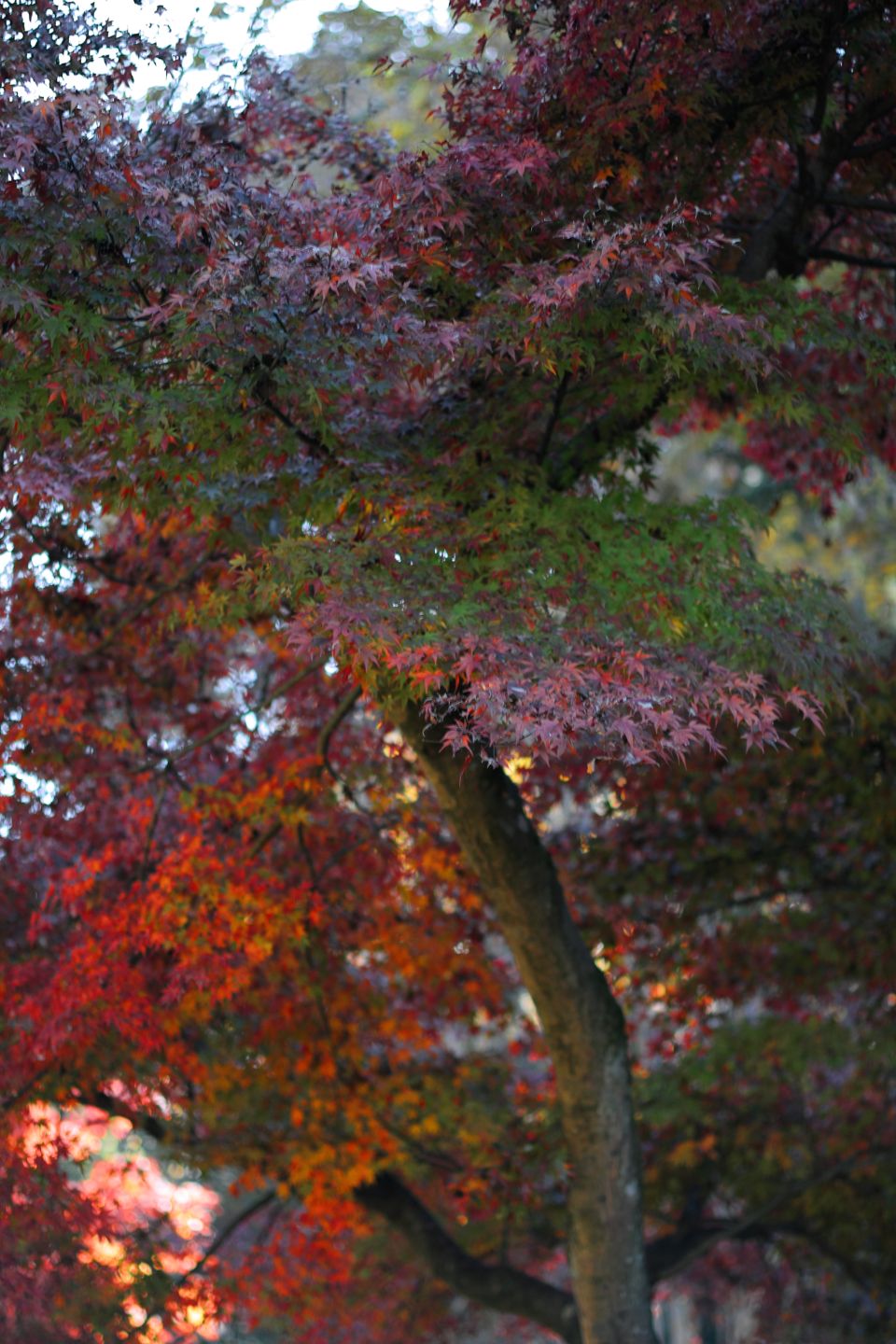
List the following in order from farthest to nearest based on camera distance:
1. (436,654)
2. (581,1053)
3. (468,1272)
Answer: (468,1272) < (581,1053) < (436,654)

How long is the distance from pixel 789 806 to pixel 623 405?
11.1 ft

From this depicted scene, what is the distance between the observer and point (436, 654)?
3.50 meters

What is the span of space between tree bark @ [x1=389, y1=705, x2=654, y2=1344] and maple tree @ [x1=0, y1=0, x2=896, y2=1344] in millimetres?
22

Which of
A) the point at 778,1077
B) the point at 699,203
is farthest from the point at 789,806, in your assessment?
the point at 699,203

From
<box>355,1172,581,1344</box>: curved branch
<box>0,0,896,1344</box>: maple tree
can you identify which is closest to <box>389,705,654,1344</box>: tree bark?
<box>0,0,896,1344</box>: maple tree

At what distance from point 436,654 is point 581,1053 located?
113 inches

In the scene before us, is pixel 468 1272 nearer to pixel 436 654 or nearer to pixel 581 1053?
pixel 581 1053

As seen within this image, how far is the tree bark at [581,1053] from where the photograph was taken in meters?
5.42

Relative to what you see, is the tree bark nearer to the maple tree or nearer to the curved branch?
the maple tree

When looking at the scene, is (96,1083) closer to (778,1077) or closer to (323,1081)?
(323,1081)

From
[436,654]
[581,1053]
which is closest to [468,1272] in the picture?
[581,1053]

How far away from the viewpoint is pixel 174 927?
5547mm

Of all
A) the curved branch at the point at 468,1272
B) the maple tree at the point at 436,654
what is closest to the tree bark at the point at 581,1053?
the maple tree at the point at 436,654

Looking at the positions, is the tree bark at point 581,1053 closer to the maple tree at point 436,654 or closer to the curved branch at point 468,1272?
the maple tree at point 436,654
